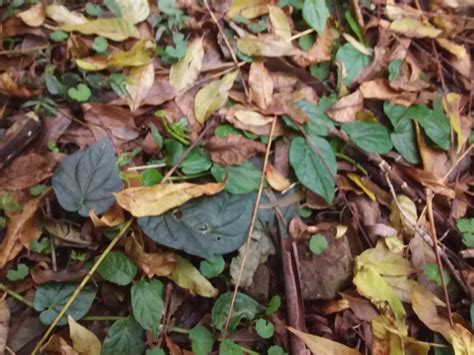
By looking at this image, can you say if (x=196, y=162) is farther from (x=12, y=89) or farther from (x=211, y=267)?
(x=12, y=89)

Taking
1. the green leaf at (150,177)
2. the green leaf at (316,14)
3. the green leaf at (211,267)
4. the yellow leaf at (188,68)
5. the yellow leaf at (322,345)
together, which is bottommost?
the yellow leaf at (322,345)

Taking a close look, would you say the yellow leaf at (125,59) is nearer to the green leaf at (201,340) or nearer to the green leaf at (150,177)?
the green leaf at (150,177)

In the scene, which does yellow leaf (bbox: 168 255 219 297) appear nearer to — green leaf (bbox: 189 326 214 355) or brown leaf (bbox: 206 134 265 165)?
green leaf (bbox: 189 326 214 355)

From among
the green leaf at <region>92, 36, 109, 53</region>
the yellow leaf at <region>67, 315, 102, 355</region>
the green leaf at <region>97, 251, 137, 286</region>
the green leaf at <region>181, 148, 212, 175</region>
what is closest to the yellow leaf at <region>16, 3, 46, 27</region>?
the green leaf at <region>92, 36, 109, 53</region>

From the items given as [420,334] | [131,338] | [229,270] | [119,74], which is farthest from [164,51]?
[420,334]

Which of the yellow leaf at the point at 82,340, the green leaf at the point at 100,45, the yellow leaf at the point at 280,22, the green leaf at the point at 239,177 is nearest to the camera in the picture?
the yellow leaf at the point at 82,340

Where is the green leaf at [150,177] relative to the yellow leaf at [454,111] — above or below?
above

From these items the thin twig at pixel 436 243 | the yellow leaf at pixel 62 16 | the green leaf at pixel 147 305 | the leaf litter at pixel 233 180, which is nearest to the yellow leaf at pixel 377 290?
the leaf litter at pixel 233 180

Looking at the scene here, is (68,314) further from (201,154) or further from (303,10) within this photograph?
(303,10)

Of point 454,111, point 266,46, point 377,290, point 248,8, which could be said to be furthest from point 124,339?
point 454,111
